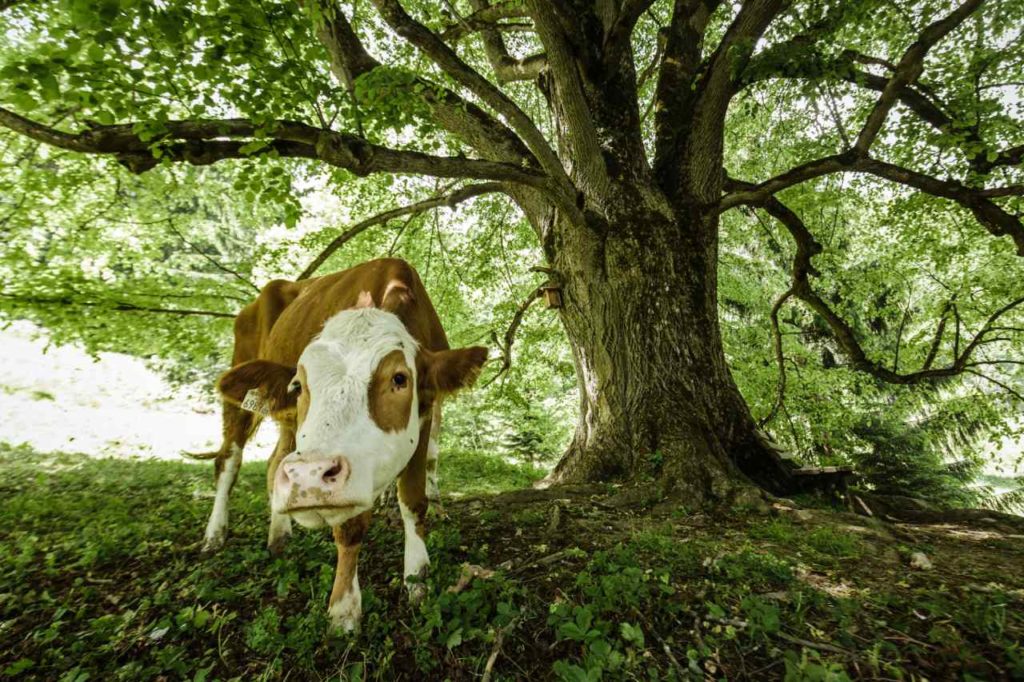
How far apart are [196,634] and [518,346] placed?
26.9 ft

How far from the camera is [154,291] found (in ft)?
17.5

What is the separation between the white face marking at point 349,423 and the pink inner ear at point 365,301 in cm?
41

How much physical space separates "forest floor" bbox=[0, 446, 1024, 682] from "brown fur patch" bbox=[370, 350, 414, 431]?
0.97 meters

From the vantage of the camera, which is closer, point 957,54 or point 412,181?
point 957,54

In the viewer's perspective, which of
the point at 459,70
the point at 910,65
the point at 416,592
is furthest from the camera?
the point at 910,65

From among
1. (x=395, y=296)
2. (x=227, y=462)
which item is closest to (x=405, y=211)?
(x=395, y=296)

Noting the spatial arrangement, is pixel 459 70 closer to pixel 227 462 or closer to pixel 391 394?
pixel 391 394

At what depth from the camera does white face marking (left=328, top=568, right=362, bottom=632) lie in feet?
7.77

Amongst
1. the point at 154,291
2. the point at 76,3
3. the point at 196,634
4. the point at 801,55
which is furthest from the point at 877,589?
the point at 154,291

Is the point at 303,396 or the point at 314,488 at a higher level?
the point at 303,396

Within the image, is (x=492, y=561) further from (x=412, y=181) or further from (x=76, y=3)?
A: (x=412, y=181)

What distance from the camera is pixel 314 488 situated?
190 cm

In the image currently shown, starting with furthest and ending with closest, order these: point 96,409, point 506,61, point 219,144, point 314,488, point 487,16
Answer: point 96,409
point 506,61
point 487,16
point 219,144
point 314,488

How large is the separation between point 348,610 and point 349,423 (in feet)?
3.43
